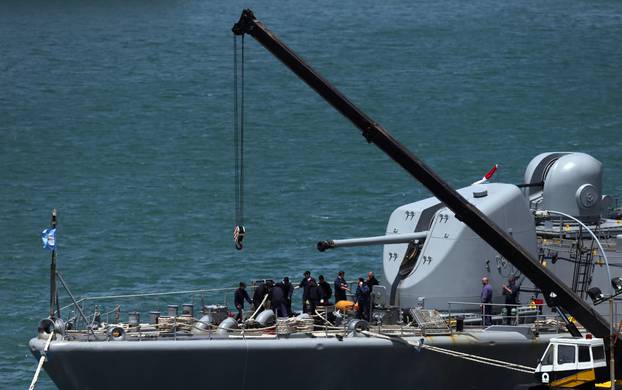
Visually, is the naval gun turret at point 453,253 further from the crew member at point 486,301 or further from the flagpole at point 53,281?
the flagpole at point 53,281

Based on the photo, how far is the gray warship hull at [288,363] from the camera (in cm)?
3055

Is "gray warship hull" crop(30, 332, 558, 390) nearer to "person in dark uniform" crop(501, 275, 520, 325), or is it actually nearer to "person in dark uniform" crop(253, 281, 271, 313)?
"person in dark uniform" crop(501, 275, 520, 325)

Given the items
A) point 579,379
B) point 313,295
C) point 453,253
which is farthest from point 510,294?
point 313,295

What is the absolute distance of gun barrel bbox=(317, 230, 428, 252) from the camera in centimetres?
3228

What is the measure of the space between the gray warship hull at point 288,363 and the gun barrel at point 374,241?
238cm

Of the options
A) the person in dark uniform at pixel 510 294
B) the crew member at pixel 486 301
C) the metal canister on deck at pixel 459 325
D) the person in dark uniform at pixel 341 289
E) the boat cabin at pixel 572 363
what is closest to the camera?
the boat cabin at pixel 572 363

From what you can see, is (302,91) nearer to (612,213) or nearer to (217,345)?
(612,213)

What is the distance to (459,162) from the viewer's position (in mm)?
68438

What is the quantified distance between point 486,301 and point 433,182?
423 centimetres

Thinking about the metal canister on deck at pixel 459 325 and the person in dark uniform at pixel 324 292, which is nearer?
the metal canister on deck at pixel 459 325

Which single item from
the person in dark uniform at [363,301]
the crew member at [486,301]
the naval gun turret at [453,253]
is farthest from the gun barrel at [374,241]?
the crew member at [486,301]

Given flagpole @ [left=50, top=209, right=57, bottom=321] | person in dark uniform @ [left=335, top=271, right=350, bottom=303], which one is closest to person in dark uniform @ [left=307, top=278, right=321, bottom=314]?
person in dark uniform @ [left=335, top=271, right=350, bottom=303]

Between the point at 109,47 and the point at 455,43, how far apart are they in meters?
25.3

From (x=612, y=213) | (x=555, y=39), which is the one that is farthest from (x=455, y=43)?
(x=612, y=213)
